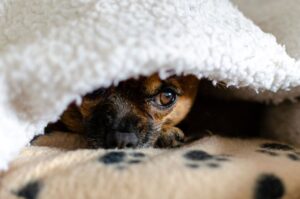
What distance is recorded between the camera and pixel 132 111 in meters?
1.08

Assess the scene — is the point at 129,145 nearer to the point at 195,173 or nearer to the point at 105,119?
the point at 105,119

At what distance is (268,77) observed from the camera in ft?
3.21

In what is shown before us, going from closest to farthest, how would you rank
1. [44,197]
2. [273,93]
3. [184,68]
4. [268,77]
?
[44,197] → [184,68] → [268,77] → [273,93]

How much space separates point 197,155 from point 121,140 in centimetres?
18

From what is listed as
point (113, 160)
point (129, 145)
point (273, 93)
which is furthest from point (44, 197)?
point (273, 93)

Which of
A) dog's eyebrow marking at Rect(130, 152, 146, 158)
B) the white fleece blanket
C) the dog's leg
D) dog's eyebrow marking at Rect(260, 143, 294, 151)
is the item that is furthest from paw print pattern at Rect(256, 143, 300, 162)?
the dog's leg

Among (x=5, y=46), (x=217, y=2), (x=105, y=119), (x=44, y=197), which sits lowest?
(x=44, y=197)

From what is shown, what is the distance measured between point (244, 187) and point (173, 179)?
10cm

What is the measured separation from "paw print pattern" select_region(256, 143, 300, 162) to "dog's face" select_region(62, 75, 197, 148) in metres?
0.23

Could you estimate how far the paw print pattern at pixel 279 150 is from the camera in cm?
92

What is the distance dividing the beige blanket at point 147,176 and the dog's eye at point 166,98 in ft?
0.84

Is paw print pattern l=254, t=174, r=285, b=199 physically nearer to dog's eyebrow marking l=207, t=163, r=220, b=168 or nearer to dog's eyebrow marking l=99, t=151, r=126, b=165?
dog's eyebrow marking l=207, t=163, r=220, b=168

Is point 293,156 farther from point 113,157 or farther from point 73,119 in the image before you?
point 73,119

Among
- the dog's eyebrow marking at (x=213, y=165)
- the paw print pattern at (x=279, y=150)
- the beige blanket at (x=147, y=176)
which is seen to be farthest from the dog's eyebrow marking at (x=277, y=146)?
the dog's eyebrow marking at (x=213, y=165)
